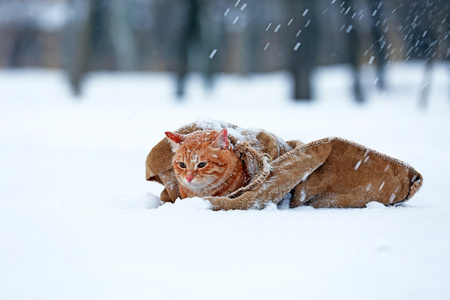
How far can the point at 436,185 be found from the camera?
14.9 feet

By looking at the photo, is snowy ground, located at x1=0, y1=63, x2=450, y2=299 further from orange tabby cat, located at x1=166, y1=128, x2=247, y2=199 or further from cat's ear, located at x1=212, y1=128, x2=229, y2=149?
cat's ear, located at x1=212, y1=128, x2=229, y2=149

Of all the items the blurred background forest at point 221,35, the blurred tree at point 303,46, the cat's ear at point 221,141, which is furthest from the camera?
the blurred background forest at point 221,35

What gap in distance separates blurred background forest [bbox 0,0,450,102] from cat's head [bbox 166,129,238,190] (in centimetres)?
1014

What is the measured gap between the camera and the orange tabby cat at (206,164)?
3283 millimetres

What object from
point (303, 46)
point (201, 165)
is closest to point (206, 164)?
point (201, 165)

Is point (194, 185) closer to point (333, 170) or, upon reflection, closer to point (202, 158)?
point (202, 158)

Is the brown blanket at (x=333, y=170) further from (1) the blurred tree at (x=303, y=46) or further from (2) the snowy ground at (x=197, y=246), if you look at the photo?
(1) the blurred tree at (x=303, y=46)

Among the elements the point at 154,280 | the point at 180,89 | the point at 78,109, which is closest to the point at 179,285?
the point at 154,280

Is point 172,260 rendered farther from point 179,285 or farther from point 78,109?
point 78,109

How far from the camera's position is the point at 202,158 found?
3.28 metres

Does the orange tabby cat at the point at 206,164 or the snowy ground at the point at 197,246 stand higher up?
the orange tabby cat at the point at 206,164

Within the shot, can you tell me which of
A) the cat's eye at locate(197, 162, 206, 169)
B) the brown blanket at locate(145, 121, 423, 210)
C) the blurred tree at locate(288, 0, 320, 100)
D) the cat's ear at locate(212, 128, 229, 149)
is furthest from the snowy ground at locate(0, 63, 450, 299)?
the blurred tree at locate(288, 0, 320, 100)

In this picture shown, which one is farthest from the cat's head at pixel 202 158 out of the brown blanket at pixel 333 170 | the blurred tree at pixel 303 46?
the blurred tree at pixel 303 46

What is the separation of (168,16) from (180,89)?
18.2 m
